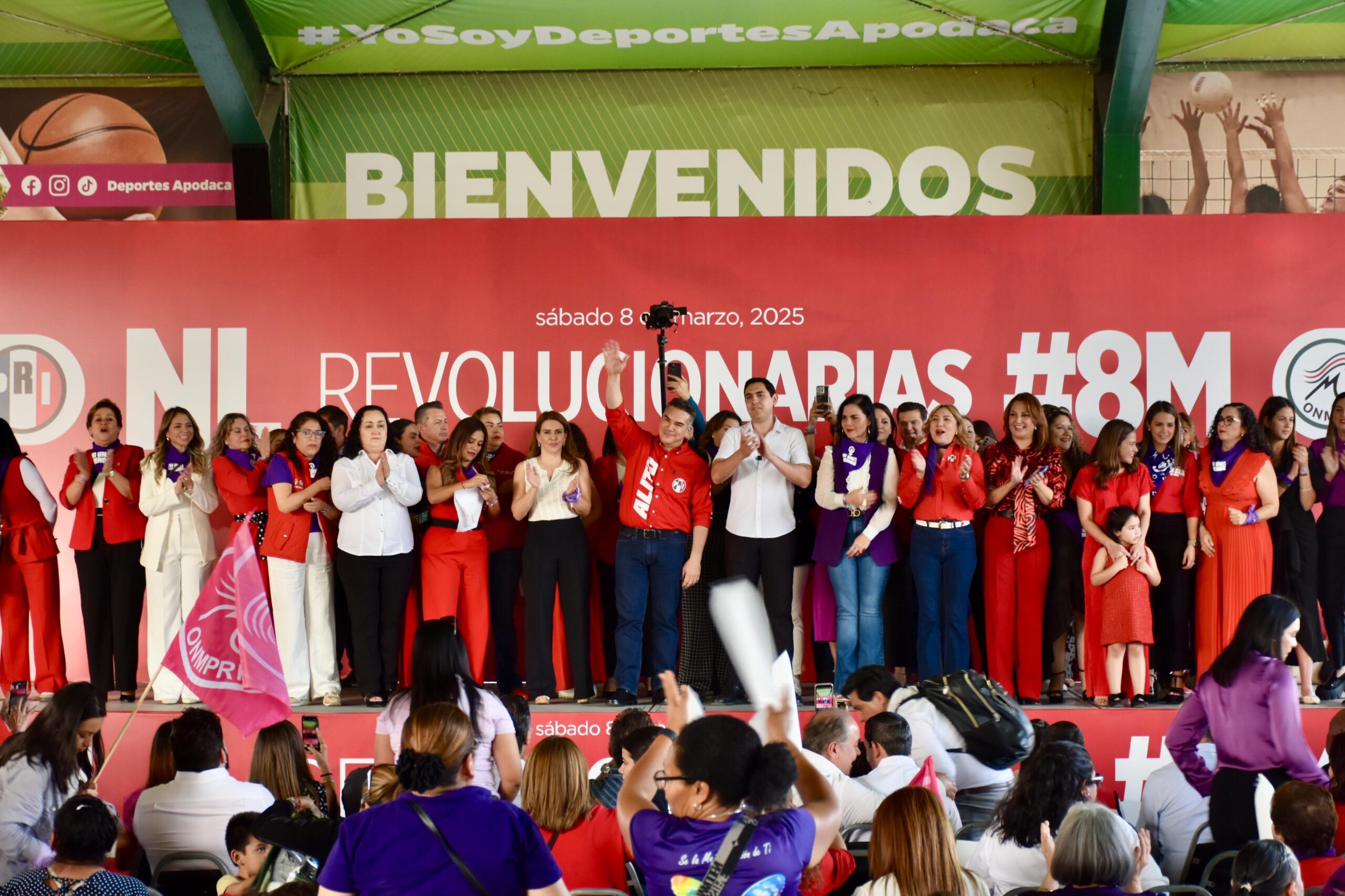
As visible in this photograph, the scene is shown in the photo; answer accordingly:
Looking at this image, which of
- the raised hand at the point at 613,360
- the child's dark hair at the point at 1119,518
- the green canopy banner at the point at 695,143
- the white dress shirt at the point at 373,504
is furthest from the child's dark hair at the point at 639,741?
the green canopy banner at the point at 695,143

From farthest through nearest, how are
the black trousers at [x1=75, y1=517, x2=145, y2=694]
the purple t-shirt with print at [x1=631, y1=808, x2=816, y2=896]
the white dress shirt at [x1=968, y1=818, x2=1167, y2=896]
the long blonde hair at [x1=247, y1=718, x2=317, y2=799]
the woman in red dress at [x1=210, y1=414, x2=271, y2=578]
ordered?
the black trousers at [x1=75, y1=517, x2=145, y2=694] < the woman in red dress at [x1=210, y1=414, x2=271, y2=578] < the long blonde hair at [x1=247, y1=718, x2=317, y2=799] < the white dress shirt at [x1=968, y1=818, x2=1167, y2=896] < the purple t-shirt with print at [x1=631, y1=808, x2=816, y2=896]

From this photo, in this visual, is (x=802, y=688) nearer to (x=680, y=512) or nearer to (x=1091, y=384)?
(x=680, y=512)

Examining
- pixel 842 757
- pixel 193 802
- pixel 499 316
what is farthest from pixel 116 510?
pixel 842 757

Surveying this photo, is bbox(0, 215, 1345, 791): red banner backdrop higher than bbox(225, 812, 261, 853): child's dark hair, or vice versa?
bbox(0, 215, 1345, 791): red banner backdrop

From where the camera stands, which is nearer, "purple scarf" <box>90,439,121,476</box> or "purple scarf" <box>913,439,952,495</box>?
"purple scarf" <box>913,439,952,495</box>

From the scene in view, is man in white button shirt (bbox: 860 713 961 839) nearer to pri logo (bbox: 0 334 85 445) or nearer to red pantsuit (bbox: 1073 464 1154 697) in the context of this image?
red pantsuit (bbox: 1073 464 1154 697)

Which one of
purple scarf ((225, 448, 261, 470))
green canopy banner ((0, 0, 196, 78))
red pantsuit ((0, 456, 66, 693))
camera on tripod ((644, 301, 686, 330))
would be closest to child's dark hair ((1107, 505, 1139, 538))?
camera on tripod ((644, 301, 686, 330))

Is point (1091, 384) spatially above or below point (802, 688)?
above

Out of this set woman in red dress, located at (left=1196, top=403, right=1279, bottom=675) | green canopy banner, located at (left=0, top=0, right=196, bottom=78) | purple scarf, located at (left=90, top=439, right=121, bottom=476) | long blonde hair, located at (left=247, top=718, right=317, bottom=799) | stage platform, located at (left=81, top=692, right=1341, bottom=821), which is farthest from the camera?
green canopy banner, located at (left=0, top=0, right=196, bottom=78)

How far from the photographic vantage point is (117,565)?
23.4 feet

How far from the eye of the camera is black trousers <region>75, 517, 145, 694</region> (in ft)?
23.2

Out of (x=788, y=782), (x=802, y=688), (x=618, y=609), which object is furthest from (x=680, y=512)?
(x=788, y=782)

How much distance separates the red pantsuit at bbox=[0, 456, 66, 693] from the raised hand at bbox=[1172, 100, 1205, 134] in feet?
23.7

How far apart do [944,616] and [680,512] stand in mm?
1412
